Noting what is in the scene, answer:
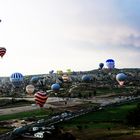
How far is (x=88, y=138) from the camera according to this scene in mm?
76000

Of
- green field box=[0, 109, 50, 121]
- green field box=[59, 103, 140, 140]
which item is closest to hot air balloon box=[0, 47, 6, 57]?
green field box=[0, 109, 50, 121]

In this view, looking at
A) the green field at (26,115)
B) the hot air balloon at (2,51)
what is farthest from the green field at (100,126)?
the hot air balloon at (2,51)

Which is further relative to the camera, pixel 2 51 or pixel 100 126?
pixel 2 51

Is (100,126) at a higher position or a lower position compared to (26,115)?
lower

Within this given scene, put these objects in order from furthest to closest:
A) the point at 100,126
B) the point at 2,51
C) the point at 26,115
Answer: the point at 2,51 → the point at 26,115 → the point at 100,126

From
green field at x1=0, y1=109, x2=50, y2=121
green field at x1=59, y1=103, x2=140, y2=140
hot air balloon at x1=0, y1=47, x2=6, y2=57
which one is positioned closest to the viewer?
green field at x1=59, y1=103, x2=140, y2=140

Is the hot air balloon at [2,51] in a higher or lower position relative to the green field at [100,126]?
higher

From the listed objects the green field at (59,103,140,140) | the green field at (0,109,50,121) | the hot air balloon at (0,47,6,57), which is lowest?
the green field at (59,103,140,140)

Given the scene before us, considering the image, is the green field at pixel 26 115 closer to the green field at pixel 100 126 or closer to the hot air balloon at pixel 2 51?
the green field at pixel 100 126

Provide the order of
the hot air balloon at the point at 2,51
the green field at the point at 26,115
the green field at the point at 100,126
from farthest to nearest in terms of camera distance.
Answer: the hot air balloon at the point at 2,51 < the green field at the point at 26,115 < the green field at the point at 100,126

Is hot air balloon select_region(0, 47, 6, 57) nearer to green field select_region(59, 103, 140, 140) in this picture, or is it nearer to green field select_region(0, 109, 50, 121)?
green field select_region(0, 109, 50, 121)

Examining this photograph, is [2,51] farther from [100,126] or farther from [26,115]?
[100,126]

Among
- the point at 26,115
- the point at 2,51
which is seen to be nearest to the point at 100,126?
the point at 26,115

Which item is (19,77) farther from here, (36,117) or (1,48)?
(36,117)
